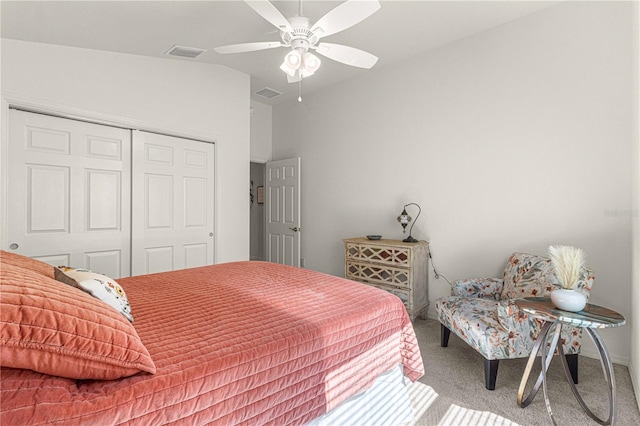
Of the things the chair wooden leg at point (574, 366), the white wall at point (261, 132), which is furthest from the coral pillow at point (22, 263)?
the white wall at point (261, 132)

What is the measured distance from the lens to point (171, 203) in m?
3.63

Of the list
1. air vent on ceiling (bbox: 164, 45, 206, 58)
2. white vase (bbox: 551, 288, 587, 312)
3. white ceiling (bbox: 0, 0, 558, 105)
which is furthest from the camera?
air vent on ceiling (bbox: 164, 45, 206, 58)

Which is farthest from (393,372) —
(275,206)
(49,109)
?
(275,206)

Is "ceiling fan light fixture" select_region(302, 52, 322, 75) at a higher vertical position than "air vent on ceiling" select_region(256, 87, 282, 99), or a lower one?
lower

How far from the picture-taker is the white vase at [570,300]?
174cm

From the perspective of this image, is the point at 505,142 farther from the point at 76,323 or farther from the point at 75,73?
the point at 75,73

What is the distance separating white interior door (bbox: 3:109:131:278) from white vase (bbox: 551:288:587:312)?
3688 millimetres

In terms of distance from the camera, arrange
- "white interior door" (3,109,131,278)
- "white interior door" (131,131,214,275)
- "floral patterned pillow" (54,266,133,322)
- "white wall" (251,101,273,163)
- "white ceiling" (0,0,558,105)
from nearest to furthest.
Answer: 1. "floral patterned pillow" (54,266,133,322)
2. "white ceiling" (0,0,558,105)
3. "white interior door" (3,109,131,278)
4. "white interior door" (131,131,214,275)
5. "white wall" (251,101,273,163)

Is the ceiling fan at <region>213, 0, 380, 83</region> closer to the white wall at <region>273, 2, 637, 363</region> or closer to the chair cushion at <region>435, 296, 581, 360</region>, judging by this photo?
the white wall at <region>273, 2, 637, 363</region>

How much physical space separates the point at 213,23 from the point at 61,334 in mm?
2815

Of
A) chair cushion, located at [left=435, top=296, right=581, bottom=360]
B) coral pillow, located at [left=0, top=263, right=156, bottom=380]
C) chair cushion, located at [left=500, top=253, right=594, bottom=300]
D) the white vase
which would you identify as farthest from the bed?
chair cushion, located at [left=500, top=253, right=594, bottom=300]

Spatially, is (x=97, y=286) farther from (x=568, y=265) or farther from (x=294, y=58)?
(x=568, y=265)

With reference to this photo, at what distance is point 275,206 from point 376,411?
388 cm

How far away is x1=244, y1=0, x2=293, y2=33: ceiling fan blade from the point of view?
188cm
